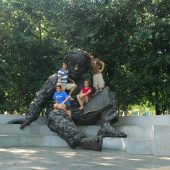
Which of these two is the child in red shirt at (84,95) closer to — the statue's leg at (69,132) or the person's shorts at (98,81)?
the person's shorts at (98,81)

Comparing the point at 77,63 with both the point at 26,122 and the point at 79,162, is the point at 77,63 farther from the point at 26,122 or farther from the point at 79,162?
the point at 79,162

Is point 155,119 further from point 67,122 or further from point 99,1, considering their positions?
point 99,1

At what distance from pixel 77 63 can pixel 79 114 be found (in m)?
1.84

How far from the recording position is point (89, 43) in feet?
68.0

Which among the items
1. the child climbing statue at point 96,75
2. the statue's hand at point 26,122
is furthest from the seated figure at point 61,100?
the child climbing statue at point 96,75

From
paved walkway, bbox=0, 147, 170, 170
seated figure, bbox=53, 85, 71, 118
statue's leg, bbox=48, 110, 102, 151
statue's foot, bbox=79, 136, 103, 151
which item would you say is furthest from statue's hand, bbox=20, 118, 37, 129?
paved walkway, bbox=0, 147, 170, 170

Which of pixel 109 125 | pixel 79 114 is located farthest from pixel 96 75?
pixel 109 125

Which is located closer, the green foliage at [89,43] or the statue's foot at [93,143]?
the statue's foot at [93,143]

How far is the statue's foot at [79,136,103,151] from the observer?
38.9 ft

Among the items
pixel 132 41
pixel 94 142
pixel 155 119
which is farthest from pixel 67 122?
pixel 132 41

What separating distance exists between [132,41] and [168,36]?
1.60m

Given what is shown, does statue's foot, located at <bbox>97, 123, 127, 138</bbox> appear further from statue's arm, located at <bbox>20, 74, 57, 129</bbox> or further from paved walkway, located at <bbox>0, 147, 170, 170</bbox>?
statue's arm, located at <bbox>20, 74, 57, 129</bbox>

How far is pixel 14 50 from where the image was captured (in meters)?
21.4

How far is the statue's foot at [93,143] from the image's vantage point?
1185cm
